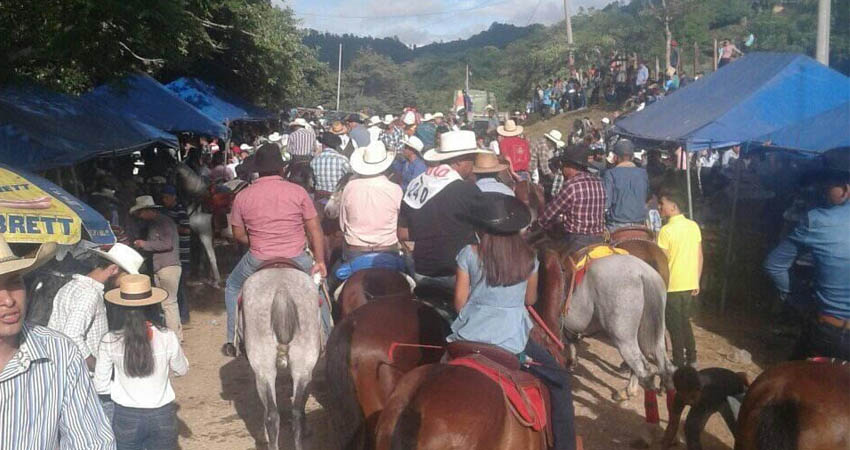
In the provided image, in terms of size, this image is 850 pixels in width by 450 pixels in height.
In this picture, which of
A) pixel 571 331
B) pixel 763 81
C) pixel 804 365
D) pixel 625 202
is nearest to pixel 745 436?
pixel 804 365

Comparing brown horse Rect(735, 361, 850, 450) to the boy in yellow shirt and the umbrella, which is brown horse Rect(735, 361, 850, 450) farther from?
the umbrella

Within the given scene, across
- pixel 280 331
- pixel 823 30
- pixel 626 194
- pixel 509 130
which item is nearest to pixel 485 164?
pixel 626 194

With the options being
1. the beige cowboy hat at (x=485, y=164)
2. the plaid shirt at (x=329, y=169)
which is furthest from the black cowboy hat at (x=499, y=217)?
the plaid shirt at (x=329, y=169)

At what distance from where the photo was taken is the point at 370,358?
4883mm

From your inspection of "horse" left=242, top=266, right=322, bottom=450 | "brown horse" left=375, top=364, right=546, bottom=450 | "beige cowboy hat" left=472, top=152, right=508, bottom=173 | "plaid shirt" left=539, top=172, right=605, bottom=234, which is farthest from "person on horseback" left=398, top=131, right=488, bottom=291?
"brown horse" left=375, top=364, right=546, bottom=450

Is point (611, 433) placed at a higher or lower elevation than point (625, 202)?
lower

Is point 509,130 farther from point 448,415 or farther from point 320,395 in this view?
point 448,415

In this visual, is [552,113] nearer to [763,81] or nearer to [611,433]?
[763,81]

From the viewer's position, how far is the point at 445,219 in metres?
5.82

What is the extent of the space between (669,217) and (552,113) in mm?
26130

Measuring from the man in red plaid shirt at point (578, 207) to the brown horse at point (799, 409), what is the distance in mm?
3197

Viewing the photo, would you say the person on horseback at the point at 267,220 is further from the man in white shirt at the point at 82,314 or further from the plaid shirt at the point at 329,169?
the plaid shirt at the point at 329,169

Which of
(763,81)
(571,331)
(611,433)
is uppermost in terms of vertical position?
(763,81)

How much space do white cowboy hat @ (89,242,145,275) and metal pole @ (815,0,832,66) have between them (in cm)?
1007
